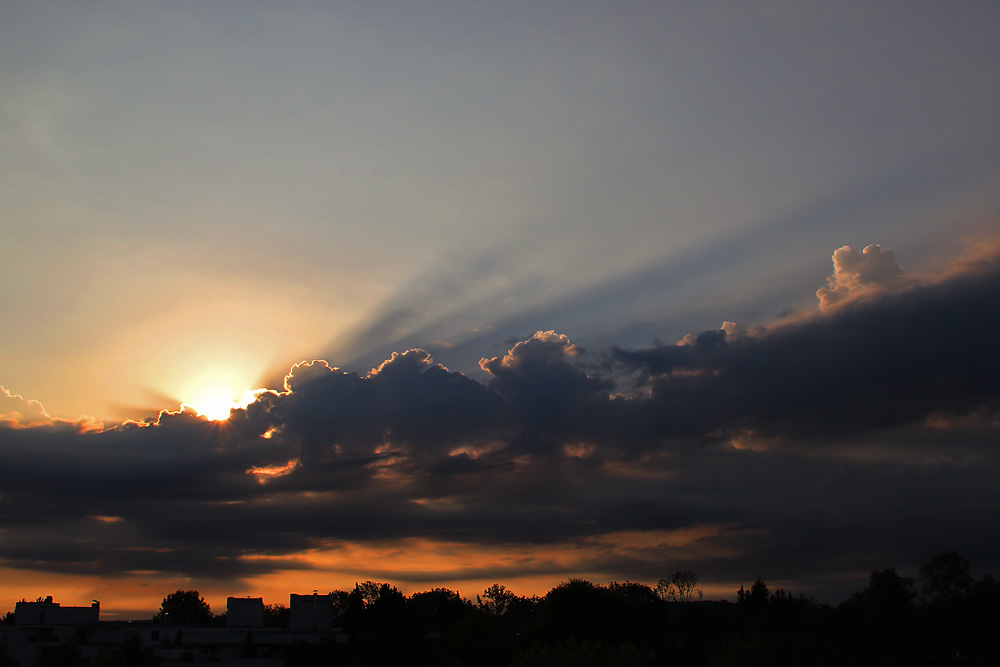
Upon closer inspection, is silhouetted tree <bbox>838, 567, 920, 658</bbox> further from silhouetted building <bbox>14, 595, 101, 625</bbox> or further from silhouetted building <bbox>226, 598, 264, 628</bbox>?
silhouetted building <bbox>14, 595, 101, 625</bbox>

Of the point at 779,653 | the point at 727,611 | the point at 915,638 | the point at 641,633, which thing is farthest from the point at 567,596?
the point at 727,611

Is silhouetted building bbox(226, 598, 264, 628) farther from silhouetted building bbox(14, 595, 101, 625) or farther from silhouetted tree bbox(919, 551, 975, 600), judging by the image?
silhouetted tree bbox(919, 551, 975, 600)

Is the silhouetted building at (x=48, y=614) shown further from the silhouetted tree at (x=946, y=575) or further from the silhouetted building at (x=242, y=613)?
the silhouetted tree at (x=946, y=575)

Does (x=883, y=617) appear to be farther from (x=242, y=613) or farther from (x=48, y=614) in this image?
(x=48, y=614)

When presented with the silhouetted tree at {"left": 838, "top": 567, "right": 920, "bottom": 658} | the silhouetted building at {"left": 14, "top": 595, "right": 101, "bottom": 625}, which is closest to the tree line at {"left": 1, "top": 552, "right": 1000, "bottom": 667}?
the silhouetted tree at {"left": 838, "top": 567, "right": 920, "bottom": 658}

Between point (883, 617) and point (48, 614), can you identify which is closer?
point (883, 617)

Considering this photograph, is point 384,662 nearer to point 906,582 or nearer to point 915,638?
point 915,638

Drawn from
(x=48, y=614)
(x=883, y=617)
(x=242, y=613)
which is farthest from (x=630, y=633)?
(x=48, y=614)

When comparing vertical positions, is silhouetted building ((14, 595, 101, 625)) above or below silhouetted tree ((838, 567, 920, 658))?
above

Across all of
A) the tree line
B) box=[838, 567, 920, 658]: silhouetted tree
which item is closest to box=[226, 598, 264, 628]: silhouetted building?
the tree line

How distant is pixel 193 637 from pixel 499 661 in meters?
45.5

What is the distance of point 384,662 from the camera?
350 feet

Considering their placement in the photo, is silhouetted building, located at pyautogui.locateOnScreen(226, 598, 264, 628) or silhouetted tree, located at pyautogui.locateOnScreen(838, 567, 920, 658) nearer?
silhouetted tree, located at pyautogui.locateOnScreen(838, 567, 920, 658)

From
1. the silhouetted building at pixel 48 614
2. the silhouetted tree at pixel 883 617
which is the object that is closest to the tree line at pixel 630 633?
the silhouetted tree at pixel 883 617
